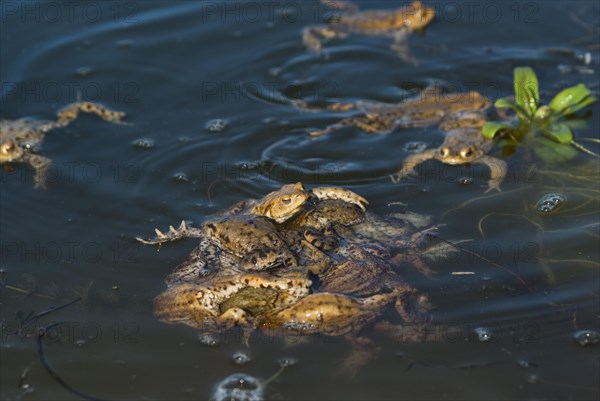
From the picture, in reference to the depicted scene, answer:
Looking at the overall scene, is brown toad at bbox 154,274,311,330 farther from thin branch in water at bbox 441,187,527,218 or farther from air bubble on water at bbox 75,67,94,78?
air bubble on water at bbox 75,67,94,78

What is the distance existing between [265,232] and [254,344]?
1.12 metres

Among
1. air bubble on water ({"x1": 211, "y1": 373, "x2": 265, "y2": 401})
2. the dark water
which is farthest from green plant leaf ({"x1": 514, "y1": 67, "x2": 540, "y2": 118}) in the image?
air bubble on water ({"x1": 211, "y1": 373, "x2": 265, "y2": 401})

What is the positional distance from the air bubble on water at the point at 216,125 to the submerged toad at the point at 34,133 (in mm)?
1033

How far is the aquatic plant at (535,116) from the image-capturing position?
30.4 ft

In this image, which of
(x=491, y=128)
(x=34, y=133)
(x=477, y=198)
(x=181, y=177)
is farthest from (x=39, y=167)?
(x=491, y=128)

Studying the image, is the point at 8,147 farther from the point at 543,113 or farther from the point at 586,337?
the point at 586,337

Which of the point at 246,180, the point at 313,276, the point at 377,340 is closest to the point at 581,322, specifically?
the point at 377,340

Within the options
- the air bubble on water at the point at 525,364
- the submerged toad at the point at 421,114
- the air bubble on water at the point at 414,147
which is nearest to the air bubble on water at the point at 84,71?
the submerged toad at the point at 421,114

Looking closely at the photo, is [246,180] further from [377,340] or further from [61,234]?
[377,340]

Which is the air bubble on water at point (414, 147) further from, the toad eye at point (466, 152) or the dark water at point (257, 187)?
the toad eye at point (466, 152)

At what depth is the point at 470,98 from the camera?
9977 millimetres

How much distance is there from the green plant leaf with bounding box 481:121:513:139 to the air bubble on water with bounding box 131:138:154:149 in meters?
3.68

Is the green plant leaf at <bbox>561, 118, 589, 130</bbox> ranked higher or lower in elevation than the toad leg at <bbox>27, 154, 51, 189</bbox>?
higher

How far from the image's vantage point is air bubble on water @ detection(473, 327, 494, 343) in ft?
21.7
